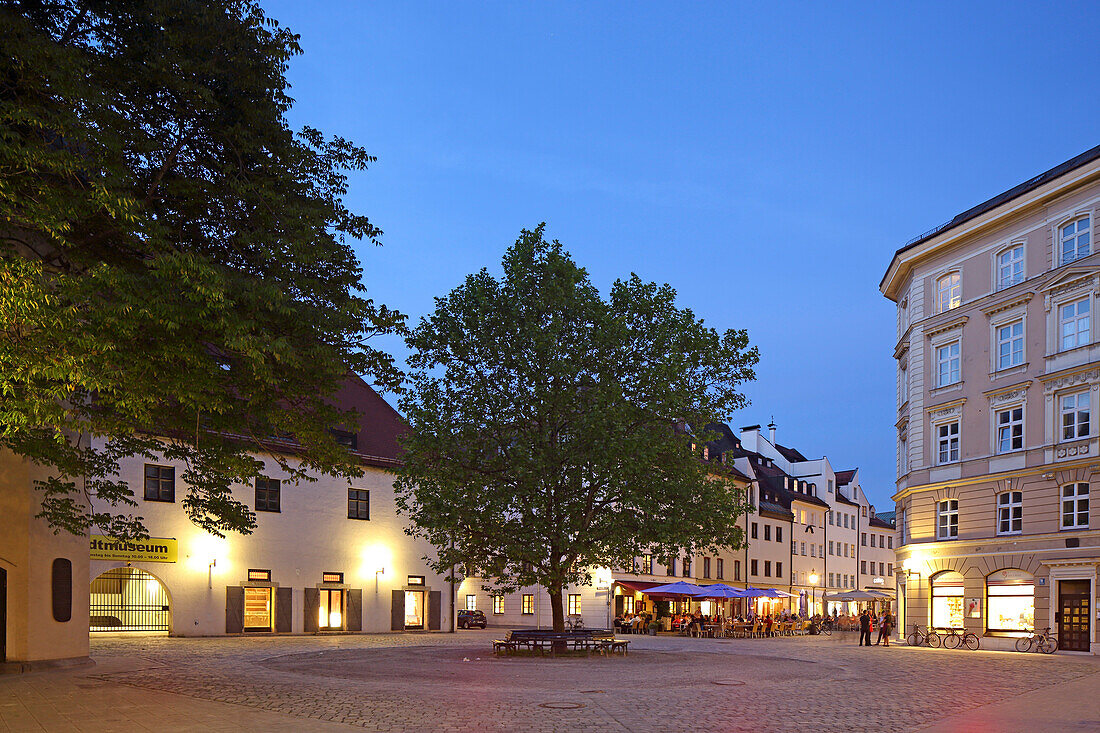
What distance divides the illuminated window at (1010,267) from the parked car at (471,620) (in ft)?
106

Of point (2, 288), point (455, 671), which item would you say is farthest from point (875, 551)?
point (2, 288)

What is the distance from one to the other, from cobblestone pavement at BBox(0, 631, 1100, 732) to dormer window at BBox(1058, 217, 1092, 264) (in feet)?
49.2

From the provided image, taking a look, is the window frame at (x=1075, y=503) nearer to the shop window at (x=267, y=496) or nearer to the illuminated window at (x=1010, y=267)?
the illuminated window at (x=1010, y=267)

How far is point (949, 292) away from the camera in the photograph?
4409 cm

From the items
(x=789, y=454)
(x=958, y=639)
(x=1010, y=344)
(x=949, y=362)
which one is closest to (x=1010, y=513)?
(x=958, y=639)

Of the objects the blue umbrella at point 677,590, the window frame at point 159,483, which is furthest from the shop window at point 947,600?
the window frame at point 159,483

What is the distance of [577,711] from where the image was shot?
15.8 meters

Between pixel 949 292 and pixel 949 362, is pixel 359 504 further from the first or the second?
pixel 949 292

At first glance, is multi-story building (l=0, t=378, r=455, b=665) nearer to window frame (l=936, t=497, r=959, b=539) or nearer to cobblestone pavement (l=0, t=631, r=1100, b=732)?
cobblestone pavement (l=0, t=631, r=1100, b=732)

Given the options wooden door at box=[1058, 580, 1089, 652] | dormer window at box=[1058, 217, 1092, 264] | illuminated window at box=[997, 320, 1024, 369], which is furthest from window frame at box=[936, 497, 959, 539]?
dormer window at box=[1058, 217, 1092, 264]

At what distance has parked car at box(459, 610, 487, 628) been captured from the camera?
185ft

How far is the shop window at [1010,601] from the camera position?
38000mm

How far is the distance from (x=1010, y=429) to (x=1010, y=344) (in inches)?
132

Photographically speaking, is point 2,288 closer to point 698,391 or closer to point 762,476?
point 698,391
